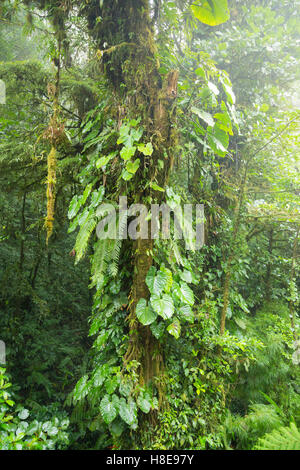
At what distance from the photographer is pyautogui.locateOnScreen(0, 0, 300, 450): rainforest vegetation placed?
171 cm

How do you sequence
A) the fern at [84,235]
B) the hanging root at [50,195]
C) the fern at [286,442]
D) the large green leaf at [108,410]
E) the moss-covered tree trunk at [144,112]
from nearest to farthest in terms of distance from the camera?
1. the fern at [286,442]
2. the large green leaf at [108,410]
3. the fern at [84,235]
4. the moss-covered tree trunk at [144,112]
5. the hanging root at [50,195]

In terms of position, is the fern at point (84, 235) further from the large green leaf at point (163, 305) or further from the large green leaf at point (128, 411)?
the large green leaf at point (128, 411)

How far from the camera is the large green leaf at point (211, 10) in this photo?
1670 millimetres

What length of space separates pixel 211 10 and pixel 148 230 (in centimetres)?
150

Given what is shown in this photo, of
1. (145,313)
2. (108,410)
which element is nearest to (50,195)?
(145,313)

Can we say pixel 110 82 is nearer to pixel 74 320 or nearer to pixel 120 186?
pixel 120 186

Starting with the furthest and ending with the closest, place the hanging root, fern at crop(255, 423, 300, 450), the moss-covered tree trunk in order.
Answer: the hanging root < the moss-covered tree trunk < fern at crop(255, 423, 300, 450)

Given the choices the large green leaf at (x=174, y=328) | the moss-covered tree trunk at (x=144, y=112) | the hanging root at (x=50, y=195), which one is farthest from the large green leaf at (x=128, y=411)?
the hanging root at (x=50, y=195)

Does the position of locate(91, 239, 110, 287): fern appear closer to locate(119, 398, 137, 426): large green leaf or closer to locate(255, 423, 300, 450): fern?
locate(119, 398, 137, 426): large green leaf

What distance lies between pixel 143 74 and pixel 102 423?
2513mm

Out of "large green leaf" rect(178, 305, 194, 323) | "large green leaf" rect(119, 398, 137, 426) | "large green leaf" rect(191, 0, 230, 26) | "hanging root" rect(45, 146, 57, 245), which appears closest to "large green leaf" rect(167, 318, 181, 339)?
"large green leaf" rect(178, 305, 194, 323)

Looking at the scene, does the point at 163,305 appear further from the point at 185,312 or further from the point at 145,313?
the point at 185,312

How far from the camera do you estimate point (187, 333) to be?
81.2 inches

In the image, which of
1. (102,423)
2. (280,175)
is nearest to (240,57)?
(280,175)
